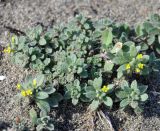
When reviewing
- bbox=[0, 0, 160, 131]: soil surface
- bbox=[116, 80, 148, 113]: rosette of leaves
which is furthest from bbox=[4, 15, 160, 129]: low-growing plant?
bbox=[0, 0, 160, 131]: soil surface

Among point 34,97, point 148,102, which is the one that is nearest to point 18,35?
point 34,97

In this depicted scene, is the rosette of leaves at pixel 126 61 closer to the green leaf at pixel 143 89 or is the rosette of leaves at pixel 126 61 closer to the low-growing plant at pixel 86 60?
the low-growing plant at pixel 86 60

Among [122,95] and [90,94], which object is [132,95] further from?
[90,94]

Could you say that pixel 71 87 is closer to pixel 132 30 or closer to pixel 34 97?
pixel 34 97

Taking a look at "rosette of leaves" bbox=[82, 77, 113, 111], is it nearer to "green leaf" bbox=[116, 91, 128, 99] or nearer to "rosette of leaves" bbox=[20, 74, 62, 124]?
"green leaf" bbox=[116, 91, 128, 99]

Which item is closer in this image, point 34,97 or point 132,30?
point 34,97

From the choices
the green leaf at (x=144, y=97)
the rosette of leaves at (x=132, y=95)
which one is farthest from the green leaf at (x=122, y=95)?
the green leaf at (x=144, y=97)
